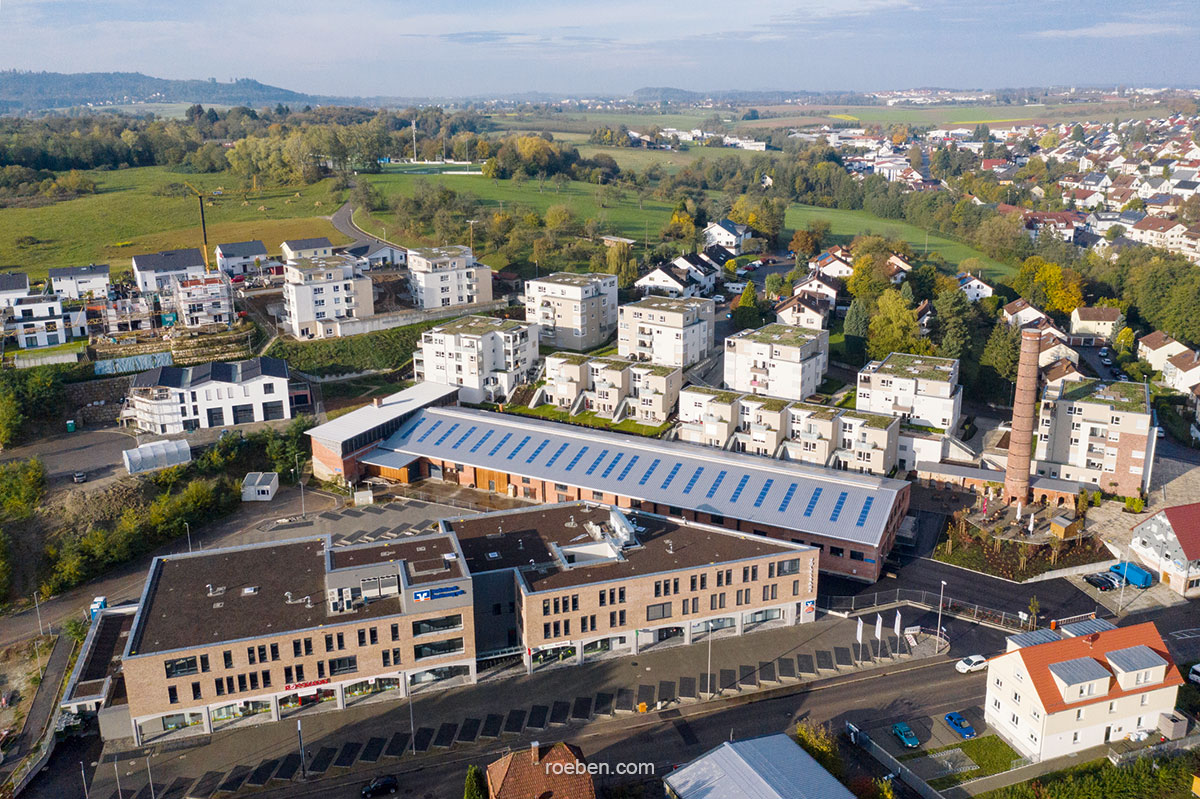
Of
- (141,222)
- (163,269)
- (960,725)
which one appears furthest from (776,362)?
(141,222)

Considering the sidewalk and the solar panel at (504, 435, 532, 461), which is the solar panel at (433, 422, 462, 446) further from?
the sidewalk

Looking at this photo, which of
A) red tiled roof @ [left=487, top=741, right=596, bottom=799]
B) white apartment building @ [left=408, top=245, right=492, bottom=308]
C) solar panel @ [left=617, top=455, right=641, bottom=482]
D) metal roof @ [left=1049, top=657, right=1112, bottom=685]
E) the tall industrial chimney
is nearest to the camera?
red tiled roof @ [left=487, top=741, right=596, bottom=799]

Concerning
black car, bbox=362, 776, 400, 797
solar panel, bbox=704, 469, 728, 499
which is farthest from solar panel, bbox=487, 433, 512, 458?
black car, bbox=362, 776, 400, 797

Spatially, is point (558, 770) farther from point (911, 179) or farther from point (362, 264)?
point (911, 179)

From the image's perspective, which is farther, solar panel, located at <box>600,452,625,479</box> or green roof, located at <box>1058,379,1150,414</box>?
green roof, located at <box>1058,379,1150,414</box>

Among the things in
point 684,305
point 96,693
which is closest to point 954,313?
point 684,305

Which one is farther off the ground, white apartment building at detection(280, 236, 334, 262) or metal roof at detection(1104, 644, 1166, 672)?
white apartment building at detection(280, 236, 334, 262)

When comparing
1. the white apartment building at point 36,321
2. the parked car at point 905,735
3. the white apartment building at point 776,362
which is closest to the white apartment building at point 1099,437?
the white apartment building at point 776,362
